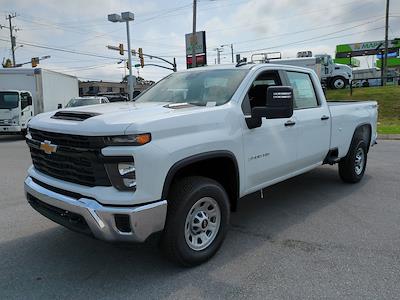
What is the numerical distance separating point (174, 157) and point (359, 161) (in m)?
4.65

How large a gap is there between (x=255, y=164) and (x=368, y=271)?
1.49 meters

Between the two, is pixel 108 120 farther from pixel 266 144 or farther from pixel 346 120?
pixel 346 120

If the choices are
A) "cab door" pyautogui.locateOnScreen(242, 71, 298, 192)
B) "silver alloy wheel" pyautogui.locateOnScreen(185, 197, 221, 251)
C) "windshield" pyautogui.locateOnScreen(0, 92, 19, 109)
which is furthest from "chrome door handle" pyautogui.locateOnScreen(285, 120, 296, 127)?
"windshield" pyautogui.locateOnScreen(0, 92, 19, 109)

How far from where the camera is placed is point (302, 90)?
5602 millimetres

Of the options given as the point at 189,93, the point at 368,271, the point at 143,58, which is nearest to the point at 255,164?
the point at 189,93

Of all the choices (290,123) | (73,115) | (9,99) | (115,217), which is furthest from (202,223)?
(9,99)

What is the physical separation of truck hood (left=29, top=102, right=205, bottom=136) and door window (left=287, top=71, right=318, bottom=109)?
1870 mm

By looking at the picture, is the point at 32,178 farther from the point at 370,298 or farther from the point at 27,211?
the point at 370,298

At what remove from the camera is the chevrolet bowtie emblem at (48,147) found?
370 cm

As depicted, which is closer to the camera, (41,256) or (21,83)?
(41,256)

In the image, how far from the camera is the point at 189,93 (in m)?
4.73

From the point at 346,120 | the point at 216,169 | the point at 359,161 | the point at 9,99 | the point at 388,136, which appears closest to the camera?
the point at 216,169

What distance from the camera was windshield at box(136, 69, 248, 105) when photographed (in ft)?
14.7

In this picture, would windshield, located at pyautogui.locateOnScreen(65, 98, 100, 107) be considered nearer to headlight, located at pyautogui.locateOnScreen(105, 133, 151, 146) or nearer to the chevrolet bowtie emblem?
the chevrolet bowtie emblem
